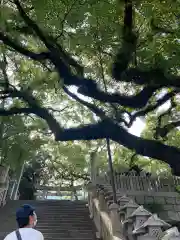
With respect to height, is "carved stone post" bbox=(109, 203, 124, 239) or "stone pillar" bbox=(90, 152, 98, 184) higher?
"stone pillar" bbox=(90, 152, 98, 184)

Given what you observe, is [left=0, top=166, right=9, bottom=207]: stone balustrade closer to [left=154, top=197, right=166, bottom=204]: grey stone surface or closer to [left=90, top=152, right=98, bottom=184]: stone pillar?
[left=90, top=152, right=98, bottom=184]: stone pillar

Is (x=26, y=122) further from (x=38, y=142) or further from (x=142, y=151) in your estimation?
(x=142, y=151)

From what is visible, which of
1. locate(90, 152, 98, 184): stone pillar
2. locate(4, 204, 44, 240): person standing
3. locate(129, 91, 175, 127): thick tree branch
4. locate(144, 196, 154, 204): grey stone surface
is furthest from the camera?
locate(90, 152, 98, 184): stone pillar

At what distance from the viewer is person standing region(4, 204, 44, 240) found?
2.59m

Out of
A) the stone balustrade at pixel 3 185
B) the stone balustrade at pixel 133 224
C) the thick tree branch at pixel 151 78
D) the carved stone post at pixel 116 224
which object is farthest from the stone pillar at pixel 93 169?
the thick tree branch at pixel 151 78

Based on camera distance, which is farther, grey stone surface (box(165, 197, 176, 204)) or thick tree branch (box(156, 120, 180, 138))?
grey stone surface (box(165, 197, 176, 204))

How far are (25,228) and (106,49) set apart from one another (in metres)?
7.02

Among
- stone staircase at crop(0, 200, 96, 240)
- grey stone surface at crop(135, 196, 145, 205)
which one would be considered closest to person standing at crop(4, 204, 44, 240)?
stone staircase at crop(0, 200, 96, 240)

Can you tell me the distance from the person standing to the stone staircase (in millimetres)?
6152

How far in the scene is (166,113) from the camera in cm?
1052

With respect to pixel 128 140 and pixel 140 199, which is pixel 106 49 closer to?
pixel 128 140

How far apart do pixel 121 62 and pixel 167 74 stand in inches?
39.7

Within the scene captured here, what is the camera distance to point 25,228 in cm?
266

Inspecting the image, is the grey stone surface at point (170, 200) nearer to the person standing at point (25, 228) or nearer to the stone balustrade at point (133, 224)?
the stone balustrade at point (133, 224)
